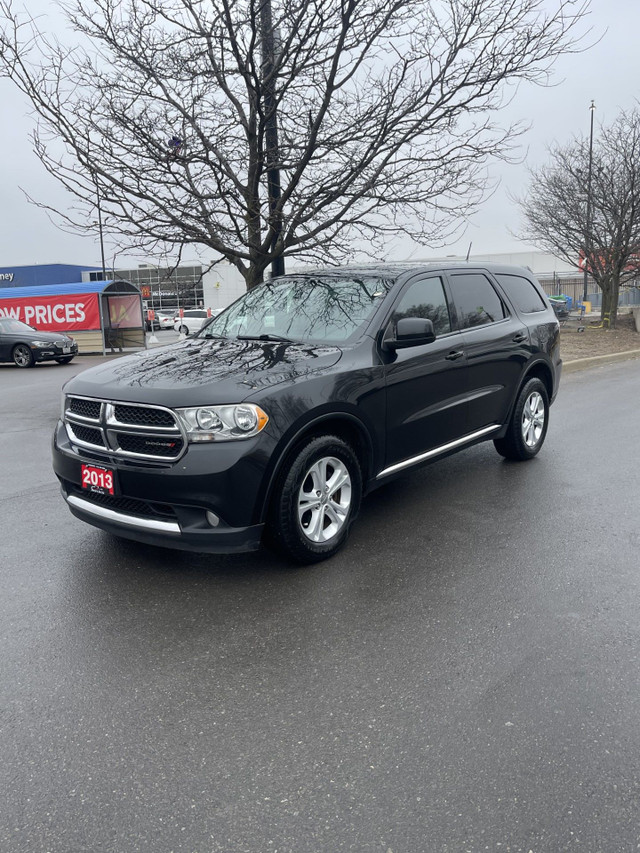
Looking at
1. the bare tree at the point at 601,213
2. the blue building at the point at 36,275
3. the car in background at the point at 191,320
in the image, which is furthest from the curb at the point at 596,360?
the blue building at the point at 36,275

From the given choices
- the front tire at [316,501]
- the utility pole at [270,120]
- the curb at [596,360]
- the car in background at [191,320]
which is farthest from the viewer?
the car in background at [191,320]

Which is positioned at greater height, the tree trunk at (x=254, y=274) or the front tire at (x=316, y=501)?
the tree trunk at (x=254, y=274)

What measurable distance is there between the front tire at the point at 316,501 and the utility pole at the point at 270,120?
17.0 feet

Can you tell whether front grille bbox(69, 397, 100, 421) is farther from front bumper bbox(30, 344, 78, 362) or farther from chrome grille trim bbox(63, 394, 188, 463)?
front bumper bbox(30, 344, 78, 362)

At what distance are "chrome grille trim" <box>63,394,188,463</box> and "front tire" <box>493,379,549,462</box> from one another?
3549mm

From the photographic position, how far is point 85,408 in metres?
4.22

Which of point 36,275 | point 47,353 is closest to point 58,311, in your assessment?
point 47,353

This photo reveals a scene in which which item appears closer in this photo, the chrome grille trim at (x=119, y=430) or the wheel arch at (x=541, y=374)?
the chrome grille trim at (x=119, y=430)

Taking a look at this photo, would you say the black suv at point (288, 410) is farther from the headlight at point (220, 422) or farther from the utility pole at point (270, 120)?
the utility pole at point (270, 120)

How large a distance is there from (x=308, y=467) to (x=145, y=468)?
0.90 m

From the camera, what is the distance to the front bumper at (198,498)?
146 inches

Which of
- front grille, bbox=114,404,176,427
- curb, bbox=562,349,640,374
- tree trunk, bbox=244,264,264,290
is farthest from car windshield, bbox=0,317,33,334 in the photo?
front grille, bbox=114,404,176,427

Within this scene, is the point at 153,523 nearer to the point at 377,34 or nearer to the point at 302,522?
the point at 302,522

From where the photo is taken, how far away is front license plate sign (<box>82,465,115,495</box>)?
13.0 feet
